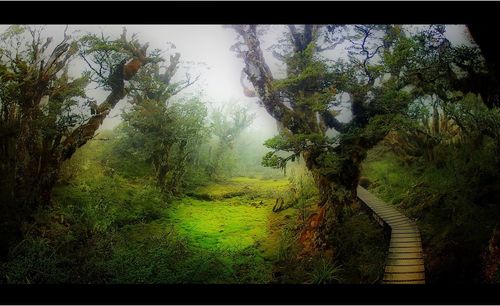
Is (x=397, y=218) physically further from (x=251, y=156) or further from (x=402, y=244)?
(x=251, y=156)

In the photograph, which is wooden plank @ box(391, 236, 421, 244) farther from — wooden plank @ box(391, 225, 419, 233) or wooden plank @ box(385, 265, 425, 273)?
wooden plank @ box(385, 265, 425, 273)

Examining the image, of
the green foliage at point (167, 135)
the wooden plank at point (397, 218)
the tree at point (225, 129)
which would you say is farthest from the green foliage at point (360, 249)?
the green foliage at point (167, 135)

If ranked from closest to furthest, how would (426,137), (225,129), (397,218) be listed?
(397,218)
(426,137)
(225,129)

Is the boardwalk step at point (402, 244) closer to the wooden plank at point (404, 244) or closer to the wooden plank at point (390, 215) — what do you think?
the wooden plank at point (404, 244)

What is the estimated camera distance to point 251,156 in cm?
591

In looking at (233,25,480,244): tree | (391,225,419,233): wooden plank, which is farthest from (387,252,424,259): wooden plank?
(233,25,480,244): tree

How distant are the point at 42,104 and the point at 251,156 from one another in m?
3.99

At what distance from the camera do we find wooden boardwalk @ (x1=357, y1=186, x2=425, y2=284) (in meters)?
4.88

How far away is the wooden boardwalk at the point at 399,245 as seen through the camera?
16.0 ft

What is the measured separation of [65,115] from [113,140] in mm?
971

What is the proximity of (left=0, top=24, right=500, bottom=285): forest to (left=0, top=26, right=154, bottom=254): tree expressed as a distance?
0.03 metres
